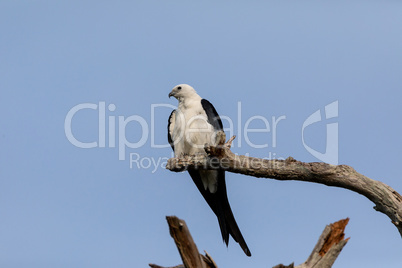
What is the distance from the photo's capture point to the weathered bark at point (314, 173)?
16.3 feet

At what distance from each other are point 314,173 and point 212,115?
220cm

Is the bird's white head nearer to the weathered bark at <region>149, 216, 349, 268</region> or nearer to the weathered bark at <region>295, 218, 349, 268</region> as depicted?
the weathered bark at <region>149, 216, 349, 268</region>

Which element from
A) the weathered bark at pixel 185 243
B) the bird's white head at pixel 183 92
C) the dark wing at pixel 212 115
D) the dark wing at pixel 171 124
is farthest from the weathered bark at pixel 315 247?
the bird's white head at pixel 183 92

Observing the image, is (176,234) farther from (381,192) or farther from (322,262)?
(381,192)

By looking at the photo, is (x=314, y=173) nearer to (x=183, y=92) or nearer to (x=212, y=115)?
(x=212, y=115)

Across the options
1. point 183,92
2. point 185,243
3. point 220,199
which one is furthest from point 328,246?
point 183,92

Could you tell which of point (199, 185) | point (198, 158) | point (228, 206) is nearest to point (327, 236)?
point (198, 158)

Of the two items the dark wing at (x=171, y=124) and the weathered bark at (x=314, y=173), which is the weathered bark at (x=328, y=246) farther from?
the dark wing at (x=171, y=124)

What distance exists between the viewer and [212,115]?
273 inches

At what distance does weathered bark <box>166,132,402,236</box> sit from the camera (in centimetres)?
496

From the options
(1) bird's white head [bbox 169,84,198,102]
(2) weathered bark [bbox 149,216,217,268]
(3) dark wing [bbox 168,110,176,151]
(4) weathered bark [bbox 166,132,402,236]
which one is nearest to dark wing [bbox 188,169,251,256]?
(3) dark wing [bbox 168,110,176,151]

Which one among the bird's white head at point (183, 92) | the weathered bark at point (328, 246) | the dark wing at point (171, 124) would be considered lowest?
the weathered bark at point (328, 246)

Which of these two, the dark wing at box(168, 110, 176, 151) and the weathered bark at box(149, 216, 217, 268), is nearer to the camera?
the weathered bark at box(149, 216, 217, 268)

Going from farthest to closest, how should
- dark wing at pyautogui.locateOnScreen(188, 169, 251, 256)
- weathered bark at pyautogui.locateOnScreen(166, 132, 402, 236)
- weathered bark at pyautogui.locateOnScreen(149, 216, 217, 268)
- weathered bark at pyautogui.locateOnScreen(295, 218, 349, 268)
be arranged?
1. dark wing at pyautogui.locateOnScreen(188, 169, 251, 256)
2. weathered bark at pyautogui.locateOnScreen(166, 132, 402, 236)
3. weathered bark at pyautogui.locateOnScreen(295, 218, 349, 268)
4. weathered bark at pyautogui.locateOnScreen(149, 216, 217, 268)
